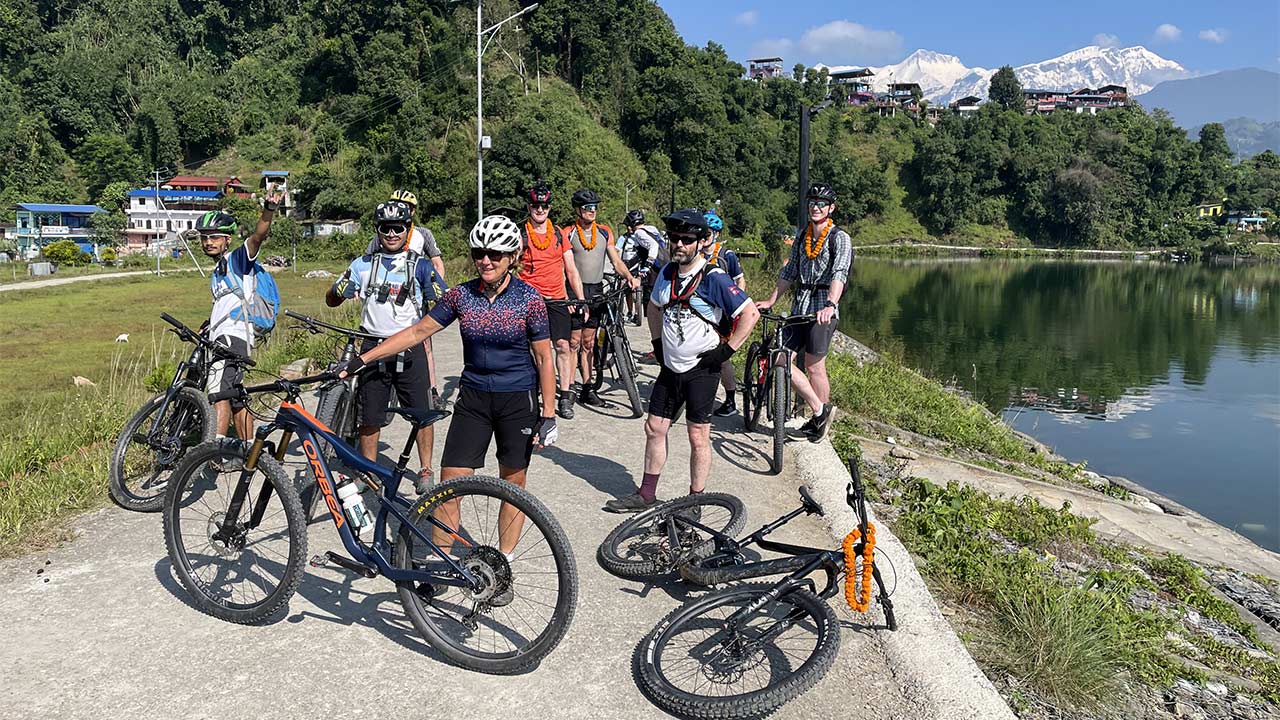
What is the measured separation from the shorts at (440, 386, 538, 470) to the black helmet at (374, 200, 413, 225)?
5.76 feet

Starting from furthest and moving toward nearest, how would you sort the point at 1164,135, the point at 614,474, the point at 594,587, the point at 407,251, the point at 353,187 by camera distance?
the point at 1164,135 < the point at 353,187 < the point at 614,474 < the point at 407,251 < the point at 594,587

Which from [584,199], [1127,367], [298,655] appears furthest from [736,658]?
[1127,367]

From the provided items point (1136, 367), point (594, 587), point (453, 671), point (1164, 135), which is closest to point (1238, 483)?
point (1136, 367)

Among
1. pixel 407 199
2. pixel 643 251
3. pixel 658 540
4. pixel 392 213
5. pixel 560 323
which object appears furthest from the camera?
pixel 643 251

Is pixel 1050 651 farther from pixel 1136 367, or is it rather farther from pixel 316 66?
pixel 316 66

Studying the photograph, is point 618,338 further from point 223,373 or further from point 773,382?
point 223,373

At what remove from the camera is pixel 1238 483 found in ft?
52.9

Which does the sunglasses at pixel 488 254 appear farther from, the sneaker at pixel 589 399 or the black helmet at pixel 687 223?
the sneaker at pixel 589 399

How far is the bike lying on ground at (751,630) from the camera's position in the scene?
3455mm

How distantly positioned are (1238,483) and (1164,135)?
128 meters

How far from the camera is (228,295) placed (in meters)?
5.89

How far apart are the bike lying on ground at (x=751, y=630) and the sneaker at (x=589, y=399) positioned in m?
4.69

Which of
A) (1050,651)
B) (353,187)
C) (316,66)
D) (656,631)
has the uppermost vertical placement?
(316,66)

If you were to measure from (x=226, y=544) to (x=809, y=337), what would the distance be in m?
4.95
